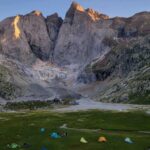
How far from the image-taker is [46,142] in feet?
207

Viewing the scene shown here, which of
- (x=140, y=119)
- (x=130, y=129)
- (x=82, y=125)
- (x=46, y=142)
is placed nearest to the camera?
(x=46, y=142)

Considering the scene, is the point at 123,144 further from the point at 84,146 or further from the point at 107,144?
the point at 84,146

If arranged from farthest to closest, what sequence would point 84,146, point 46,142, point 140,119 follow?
point 140,119 → point 46,142 → point 84,146

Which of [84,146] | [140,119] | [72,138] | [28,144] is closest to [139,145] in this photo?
[84,146]

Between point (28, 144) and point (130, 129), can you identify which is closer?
point (28, 144)

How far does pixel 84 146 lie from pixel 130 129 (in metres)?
33.0

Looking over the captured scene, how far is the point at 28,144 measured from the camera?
61844mm

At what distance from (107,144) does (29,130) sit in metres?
25.6

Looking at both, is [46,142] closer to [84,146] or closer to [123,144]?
[84,146]

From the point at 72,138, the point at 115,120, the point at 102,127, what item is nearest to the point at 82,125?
the point at 102,127

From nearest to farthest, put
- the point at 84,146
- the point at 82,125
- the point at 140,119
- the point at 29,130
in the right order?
1. the point at 84,146
2. the point at 29,130
3. the point at 82,125
4. the point at 140,119

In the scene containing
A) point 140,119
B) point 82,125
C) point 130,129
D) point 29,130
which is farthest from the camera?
point 140,119

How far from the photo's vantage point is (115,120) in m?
108

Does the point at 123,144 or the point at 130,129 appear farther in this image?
the point at 130,129
